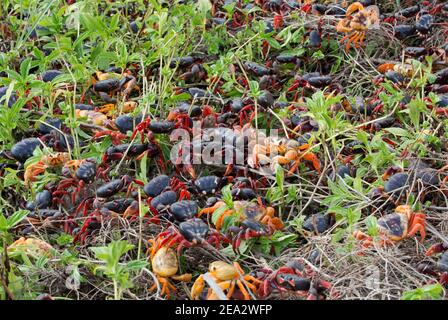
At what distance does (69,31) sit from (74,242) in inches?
66.1

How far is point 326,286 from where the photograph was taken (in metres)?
2.48

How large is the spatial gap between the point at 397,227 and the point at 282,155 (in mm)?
647

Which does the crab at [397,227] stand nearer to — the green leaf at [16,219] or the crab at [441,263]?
the crab at [441,263]

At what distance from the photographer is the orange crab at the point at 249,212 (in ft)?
9.21

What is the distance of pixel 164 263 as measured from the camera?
2.62 metres

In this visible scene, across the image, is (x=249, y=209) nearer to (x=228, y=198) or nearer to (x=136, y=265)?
(x=228, y=198)

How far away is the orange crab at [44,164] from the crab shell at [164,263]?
2.59 ft

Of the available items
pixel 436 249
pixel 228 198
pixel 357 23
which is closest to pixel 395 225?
pixel 436 249

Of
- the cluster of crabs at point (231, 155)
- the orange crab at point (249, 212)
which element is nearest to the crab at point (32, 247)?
the cluster of crabs at point (231, 155)

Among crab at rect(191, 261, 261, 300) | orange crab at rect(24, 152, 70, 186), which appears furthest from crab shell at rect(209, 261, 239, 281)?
orange crab at rect(24, 152, 70, 186)

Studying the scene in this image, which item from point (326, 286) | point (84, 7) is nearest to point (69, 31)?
point (84, 7)

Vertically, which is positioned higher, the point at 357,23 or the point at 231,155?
the point at 357,23

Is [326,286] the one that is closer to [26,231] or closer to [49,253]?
[49,253]

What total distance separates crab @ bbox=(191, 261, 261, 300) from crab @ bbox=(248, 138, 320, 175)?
0.69 meters
